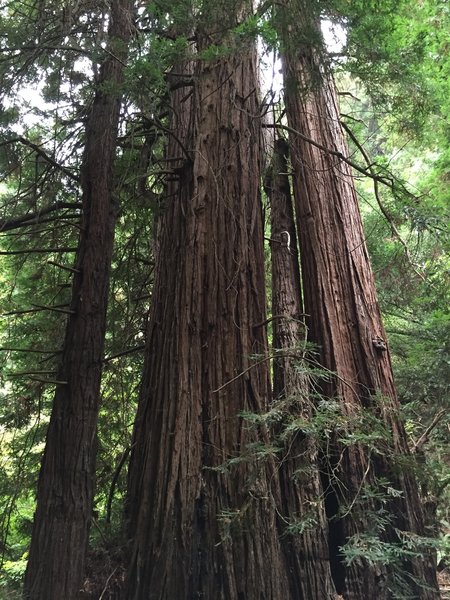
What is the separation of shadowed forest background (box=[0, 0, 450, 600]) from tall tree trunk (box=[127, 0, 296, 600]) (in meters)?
0.02

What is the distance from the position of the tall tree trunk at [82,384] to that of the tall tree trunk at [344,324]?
5.78ft

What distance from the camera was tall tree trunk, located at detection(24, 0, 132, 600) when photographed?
3875mm

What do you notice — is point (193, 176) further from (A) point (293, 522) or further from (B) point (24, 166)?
(A) point (293, 522)

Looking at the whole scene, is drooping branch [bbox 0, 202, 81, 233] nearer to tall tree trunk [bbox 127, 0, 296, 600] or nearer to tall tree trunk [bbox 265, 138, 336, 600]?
tall tree trunk [bbox 127, 0, 296, 600]

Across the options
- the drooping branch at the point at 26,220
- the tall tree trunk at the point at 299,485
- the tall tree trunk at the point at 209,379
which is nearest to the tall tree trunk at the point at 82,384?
the drooping branch at the point at 26,220

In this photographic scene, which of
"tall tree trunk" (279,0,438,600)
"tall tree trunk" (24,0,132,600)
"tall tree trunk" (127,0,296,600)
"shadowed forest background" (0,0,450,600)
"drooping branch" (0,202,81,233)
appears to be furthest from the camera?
"drooping branch" (0,202,81,233)

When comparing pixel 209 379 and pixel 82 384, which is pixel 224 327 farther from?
pixel 82 384

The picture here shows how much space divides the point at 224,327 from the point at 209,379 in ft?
1.45

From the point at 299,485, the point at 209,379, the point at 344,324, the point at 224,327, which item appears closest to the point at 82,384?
the point at 209,379

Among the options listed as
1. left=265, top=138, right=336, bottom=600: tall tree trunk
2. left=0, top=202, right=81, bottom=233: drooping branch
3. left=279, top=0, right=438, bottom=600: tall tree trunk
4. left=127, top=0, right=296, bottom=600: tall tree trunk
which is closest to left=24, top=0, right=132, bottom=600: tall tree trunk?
left=0, top=202, right=81, bottom=233: drooping branch

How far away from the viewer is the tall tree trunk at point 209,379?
10.8 ft

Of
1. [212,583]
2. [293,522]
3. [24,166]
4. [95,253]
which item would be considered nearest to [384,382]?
[293,522]

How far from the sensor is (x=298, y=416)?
140 inches

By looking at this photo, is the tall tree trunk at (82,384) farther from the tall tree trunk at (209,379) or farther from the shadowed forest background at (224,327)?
the tall tree trunk at (209,379)
